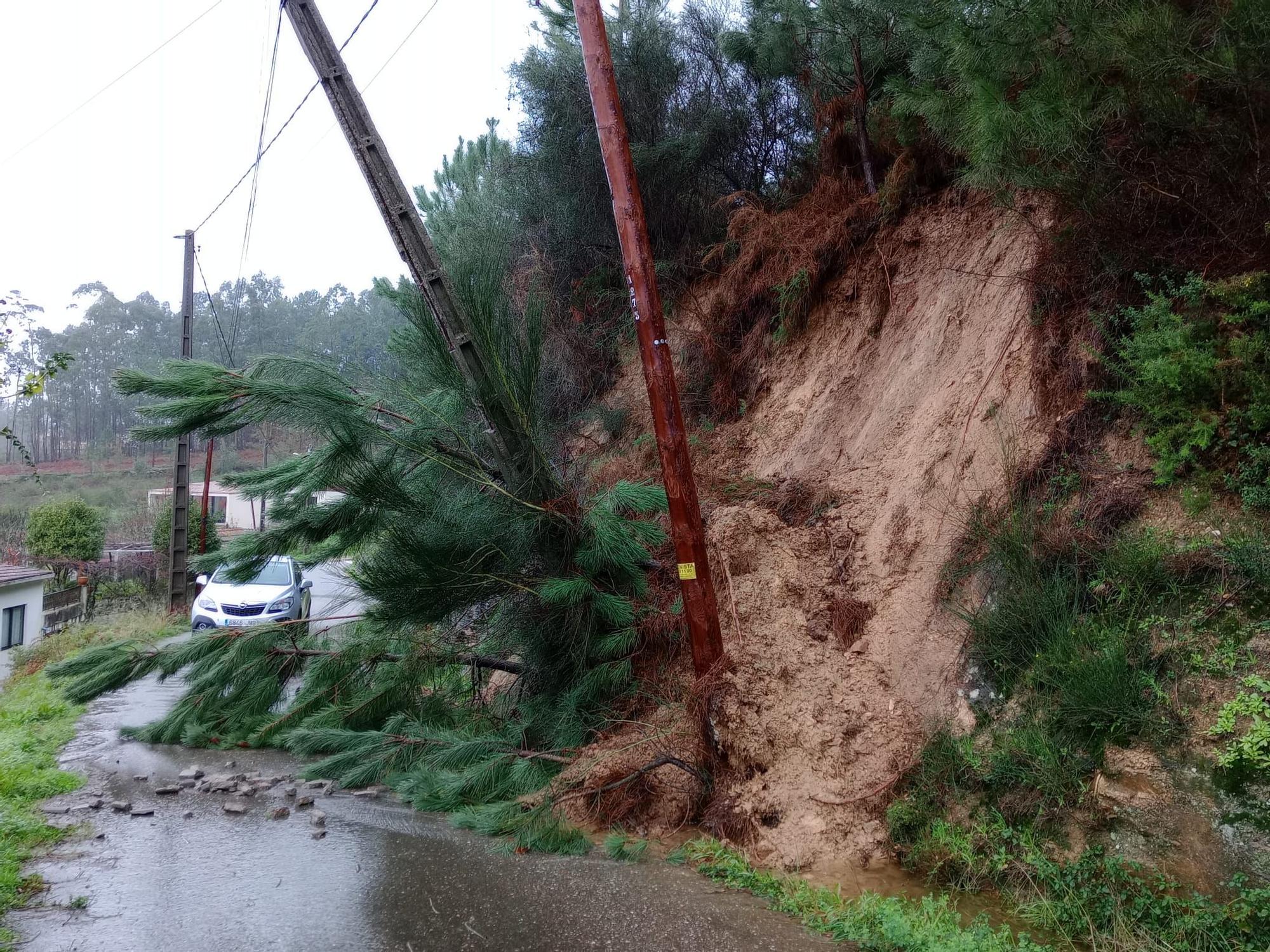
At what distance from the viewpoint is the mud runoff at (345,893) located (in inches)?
166

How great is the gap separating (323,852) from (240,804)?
4.09 ft

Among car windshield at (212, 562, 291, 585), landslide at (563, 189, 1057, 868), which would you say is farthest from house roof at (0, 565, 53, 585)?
landslide at (563, 189, 1057, 868)

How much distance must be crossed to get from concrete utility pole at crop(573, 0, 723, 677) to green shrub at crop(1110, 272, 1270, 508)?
2.80 metres

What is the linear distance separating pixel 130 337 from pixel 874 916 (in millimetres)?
52147

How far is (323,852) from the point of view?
543 centimetres

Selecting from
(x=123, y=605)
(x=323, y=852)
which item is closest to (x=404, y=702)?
(x=323, y=852)

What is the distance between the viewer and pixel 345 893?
4.82m

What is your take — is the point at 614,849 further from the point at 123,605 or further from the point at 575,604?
the point at 123,605

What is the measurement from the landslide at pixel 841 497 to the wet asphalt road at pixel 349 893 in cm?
76

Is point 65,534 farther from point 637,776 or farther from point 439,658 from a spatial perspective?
point 637,776

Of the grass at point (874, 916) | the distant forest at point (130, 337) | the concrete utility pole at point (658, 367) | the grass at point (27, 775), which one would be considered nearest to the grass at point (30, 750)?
the grass at point (27, 775)

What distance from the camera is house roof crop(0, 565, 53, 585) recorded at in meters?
16.1

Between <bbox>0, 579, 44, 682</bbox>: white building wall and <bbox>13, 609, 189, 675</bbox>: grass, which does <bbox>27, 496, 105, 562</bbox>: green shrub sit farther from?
<bbox>13, 609, 189, 675</bbox>: grass

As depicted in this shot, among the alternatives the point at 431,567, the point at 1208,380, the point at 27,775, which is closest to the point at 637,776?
the point at 431,567
